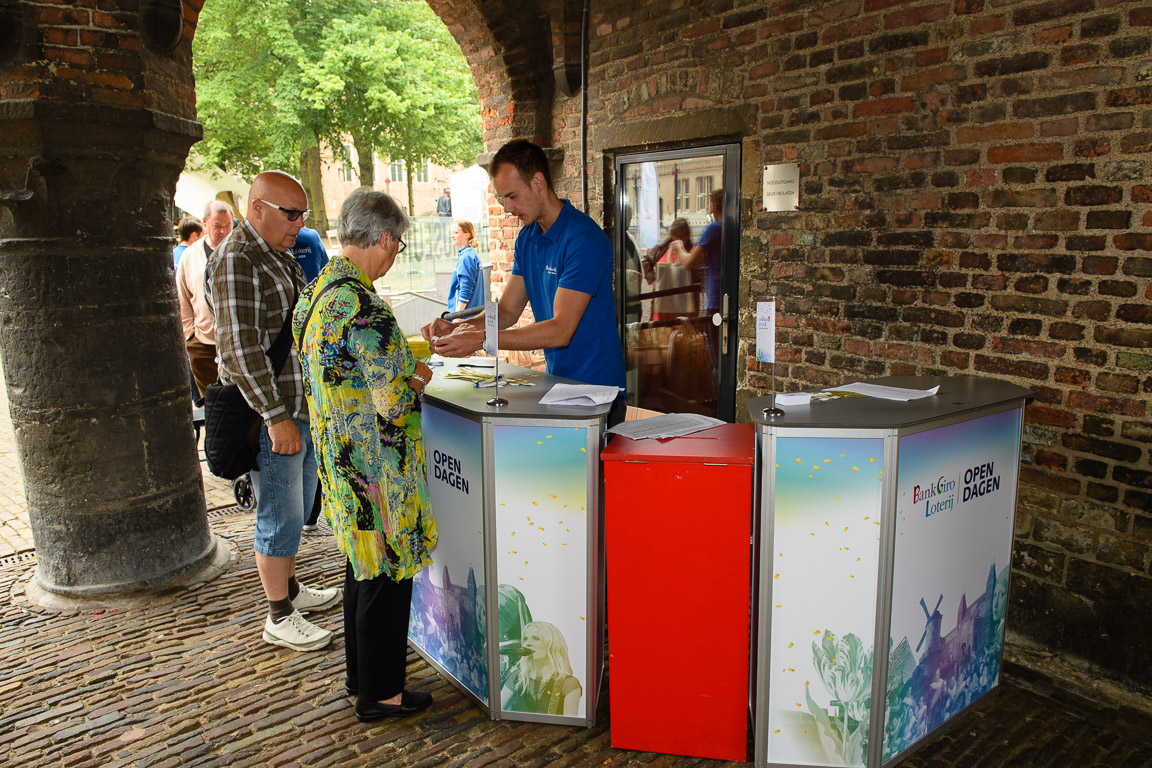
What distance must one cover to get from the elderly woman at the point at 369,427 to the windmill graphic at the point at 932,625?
1.77 metres

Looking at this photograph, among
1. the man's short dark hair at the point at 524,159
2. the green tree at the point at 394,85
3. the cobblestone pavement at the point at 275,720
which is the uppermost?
the green tree at the point at 394,85

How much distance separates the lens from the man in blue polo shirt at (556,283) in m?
3.29

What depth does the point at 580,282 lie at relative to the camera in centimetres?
332

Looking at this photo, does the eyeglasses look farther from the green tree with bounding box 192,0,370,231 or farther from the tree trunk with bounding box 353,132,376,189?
the tree trunk with bounding box 353,132,376,189

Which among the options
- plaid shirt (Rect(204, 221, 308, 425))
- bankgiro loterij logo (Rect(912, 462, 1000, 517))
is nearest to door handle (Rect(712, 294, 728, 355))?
bankgiro loterij logo (Rect(912, 462, 1000, 517))

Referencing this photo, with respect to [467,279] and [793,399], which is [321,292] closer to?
[793,399]

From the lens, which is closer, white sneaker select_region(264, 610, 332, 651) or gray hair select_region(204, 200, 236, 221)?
white sneaker select_region(264, 610, 332, 651)

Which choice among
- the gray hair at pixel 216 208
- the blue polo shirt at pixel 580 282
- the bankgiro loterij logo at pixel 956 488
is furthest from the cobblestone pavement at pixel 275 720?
the gray hair at pixel 216 208

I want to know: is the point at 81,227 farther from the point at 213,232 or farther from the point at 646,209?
the point at 646,209

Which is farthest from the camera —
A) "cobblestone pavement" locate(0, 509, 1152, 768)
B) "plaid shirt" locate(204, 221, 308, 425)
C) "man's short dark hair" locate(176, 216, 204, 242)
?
"man's short dark hair" locate(176, 216, 204, 242)

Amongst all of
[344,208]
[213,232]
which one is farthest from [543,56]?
[344,208]

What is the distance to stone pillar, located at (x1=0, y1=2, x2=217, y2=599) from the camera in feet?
12.2

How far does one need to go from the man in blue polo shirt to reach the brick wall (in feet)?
4.57

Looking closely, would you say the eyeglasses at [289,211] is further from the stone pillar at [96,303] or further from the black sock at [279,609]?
the black sock at [279,609]
